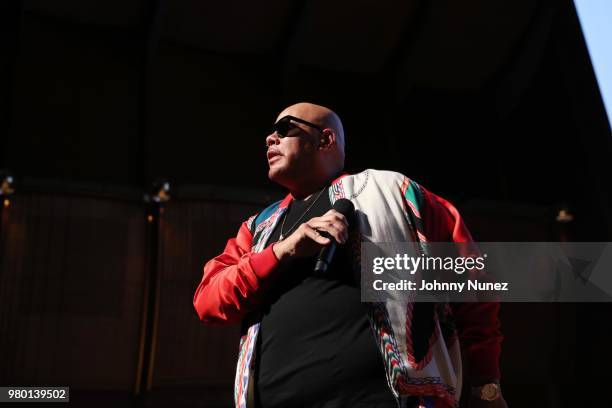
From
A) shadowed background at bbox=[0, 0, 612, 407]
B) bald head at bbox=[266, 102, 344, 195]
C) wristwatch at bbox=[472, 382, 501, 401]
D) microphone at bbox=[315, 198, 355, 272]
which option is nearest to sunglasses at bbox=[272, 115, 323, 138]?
bald head at bbox=[266, 102, 344, 195]

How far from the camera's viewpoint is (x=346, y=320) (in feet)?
5.02

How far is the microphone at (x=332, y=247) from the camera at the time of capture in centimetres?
151

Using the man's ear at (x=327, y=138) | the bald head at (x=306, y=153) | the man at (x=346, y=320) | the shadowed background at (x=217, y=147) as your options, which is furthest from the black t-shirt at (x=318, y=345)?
the shadowed background at (x=217, y=147)

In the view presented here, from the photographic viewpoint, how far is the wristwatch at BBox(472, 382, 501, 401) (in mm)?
1527

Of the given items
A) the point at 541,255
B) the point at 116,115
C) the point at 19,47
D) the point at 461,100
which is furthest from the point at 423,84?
the point at 19,47

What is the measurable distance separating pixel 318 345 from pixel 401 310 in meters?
0.21

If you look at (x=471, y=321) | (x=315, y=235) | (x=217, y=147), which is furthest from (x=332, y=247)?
(x=217, y=147)

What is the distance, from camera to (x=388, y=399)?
1.42m

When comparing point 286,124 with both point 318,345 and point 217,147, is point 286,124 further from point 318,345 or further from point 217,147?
point 217,147

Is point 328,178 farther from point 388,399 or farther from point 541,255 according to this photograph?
point 541,255

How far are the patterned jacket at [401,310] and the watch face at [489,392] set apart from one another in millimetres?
25

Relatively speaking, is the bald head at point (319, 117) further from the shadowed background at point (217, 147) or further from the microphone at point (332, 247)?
the shadowed background at point (217, 147)

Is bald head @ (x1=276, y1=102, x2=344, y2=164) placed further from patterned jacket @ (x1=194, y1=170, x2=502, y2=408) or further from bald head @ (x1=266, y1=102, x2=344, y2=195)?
patterned jacket @ (x1=194, y1=170, x2=502, y2=408)

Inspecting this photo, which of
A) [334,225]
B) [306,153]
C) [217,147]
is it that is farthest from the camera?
[217,147]
